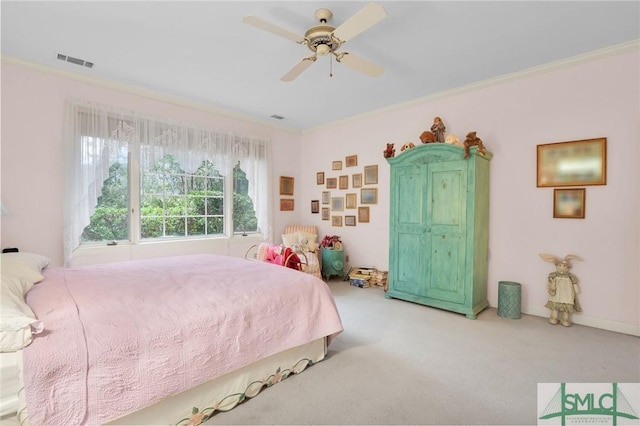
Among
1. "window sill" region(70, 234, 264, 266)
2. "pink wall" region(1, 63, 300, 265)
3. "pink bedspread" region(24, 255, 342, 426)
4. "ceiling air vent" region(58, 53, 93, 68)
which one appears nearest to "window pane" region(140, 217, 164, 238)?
"window sill" region(70, 234, 264, 266)

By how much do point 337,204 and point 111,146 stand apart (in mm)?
3181

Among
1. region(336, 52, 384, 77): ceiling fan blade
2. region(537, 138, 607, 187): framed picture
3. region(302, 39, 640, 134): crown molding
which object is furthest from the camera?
region(537, 138, 607, 187): framed picture

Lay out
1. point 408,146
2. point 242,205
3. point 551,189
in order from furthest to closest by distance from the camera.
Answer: point 242,205
point 408,146
point 551,189

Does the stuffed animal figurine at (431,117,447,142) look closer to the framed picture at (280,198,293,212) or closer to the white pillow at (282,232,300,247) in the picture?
the white pillow at (282,232,300,247)

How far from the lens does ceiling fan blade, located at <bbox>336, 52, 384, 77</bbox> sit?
2287 mm

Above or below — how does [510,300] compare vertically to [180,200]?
below

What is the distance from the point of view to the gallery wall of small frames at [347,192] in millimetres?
4629

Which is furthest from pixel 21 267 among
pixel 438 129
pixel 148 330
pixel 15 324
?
pixel 438 129

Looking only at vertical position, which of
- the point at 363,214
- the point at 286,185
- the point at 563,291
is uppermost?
the point at 286,185

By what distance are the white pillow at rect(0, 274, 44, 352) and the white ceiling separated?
6.68 feet

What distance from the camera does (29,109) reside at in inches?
119

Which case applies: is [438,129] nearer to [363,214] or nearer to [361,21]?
[363,214]

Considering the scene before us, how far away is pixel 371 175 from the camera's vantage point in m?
4.59

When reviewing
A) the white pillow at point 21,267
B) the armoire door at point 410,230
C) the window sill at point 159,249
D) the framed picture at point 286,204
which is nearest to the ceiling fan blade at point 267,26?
the white pillow at point 21,267
